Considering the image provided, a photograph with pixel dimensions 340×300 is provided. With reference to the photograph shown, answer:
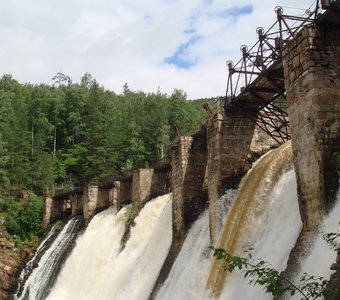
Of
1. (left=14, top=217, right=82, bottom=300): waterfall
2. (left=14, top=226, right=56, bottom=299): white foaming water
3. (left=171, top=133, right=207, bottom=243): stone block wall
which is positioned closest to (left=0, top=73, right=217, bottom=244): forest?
(left=14, top=226, right=56, bottom=299): white foaming water

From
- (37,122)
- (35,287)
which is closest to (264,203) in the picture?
(35,287)

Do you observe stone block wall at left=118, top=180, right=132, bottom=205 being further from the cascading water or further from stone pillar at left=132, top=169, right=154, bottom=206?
the cascading water

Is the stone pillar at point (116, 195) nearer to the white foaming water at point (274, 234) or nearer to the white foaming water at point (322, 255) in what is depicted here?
the white foaming water at point (274, 234)

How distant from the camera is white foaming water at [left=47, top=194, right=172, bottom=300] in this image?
856 inches

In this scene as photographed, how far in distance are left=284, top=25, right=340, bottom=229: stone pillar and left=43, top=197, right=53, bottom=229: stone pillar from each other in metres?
31.5

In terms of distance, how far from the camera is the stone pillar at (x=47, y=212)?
1635 inches

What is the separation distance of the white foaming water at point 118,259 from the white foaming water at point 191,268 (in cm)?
159

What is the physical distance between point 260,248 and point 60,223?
90.5ft

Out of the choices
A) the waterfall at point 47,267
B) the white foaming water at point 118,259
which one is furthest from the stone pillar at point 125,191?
the waterfall at point 47,267

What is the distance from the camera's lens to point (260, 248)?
13625mm

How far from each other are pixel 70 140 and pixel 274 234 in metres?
57.6

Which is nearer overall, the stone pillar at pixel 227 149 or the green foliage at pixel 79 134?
the stone pillar at pixel 227 149

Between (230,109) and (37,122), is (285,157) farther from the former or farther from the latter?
(37,122)

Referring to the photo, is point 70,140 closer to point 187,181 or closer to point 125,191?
point 125,191
